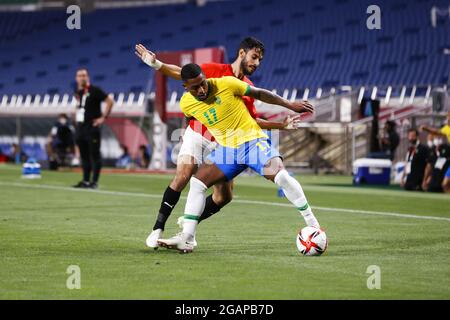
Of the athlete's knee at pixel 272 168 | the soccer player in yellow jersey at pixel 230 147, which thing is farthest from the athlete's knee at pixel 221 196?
the athlete's knee at pixel 272 168

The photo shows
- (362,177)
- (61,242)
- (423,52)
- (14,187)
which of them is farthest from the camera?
(423,52)

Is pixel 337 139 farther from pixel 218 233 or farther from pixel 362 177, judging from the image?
pixel 218 233

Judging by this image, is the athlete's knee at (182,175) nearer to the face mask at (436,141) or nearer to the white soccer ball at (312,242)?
the white soccer ball at (312,242)

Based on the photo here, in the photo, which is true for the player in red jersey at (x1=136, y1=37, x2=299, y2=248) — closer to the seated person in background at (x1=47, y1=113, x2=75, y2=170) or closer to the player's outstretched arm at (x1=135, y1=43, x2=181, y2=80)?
the player's outstretched arm at (x1=135, y1=43, x2=181, y2=80)

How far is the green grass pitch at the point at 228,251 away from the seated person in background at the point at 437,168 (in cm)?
335

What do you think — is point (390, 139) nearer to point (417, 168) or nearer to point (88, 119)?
point (417, 168)

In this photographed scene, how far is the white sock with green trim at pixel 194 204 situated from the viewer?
910 cm

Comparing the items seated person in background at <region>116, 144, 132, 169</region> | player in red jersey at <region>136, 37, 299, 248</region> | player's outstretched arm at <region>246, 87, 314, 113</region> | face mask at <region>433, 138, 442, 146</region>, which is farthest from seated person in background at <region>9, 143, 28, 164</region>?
player's outstretched arm at <region>246, 87, 314, 113</region>

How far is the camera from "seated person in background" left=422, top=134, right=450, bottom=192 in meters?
20.3

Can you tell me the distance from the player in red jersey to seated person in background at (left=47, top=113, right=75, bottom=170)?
65.1ft

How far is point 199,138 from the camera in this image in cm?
980
